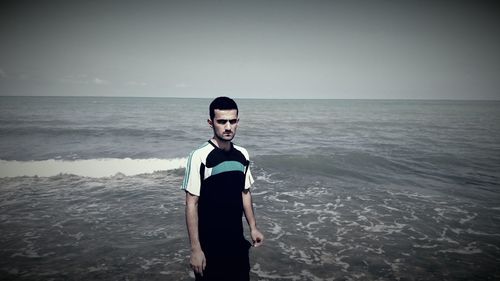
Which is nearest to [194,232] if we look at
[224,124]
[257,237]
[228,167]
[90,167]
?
[228,167]

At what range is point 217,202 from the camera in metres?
3.10

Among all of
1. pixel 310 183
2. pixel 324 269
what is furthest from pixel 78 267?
pixel 310 183

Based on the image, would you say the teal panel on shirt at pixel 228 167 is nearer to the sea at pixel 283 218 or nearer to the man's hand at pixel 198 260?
the man's hand at pixel 198 260

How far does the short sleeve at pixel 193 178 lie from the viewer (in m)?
2.94

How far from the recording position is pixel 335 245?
24.7 ft

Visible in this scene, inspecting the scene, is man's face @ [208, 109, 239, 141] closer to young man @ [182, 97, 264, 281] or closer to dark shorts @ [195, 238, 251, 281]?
young man @ [182, 97, 264, 281]

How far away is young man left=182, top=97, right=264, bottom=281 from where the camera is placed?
3.00 m

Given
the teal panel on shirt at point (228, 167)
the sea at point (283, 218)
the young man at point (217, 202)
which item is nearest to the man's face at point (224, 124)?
the young man at point (217, 202)

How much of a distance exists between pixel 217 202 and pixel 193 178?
15.7 inches

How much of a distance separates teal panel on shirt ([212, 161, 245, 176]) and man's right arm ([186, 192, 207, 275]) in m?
0.36

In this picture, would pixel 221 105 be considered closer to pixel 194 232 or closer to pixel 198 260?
pixel 194 232

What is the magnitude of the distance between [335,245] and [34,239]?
793cm

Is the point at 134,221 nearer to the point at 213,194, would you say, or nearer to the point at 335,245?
the point at 335,245

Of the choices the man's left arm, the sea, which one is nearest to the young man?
the man's left arm
